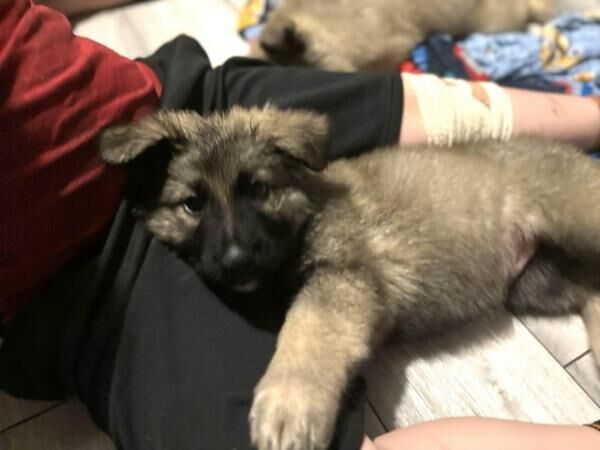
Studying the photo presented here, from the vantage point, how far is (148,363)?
140 cm

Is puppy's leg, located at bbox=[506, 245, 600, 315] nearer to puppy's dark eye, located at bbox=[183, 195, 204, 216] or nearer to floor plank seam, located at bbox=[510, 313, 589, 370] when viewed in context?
floor plank seam, located at bbox=[510, 313, 589, 370]

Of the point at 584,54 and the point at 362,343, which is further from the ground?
the point at 584,54

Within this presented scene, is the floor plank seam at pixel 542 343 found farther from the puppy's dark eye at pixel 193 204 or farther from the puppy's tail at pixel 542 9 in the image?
the puppy's tail at pixel 542 9

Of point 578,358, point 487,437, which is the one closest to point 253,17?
point 578,358

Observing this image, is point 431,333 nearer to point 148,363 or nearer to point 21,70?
point 148,363

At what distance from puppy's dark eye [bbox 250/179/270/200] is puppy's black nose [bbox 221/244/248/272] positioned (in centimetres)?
18

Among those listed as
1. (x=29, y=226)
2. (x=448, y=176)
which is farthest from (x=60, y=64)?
(x=448, y=176)

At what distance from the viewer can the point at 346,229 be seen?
4.94 ft

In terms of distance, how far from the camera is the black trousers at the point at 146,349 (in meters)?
1.34

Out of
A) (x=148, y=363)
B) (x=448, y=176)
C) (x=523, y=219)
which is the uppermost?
(x=448, y=176)

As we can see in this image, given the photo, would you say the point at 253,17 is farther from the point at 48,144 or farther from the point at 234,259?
the point at 234,259

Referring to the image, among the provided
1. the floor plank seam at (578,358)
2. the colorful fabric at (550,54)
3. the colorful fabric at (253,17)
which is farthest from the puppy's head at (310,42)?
the floor plank seam at (578,358)

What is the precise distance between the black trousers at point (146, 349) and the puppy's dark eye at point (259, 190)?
25cm

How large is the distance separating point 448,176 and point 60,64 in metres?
1.04
